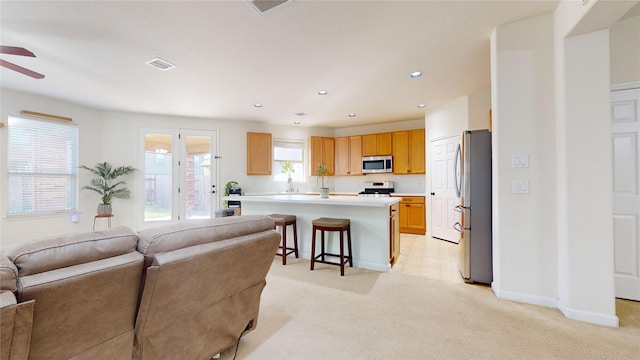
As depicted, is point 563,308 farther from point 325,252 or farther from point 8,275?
point 8,275

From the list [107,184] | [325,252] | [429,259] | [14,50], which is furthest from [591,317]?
[107,184]

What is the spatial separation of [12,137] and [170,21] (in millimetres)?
3988

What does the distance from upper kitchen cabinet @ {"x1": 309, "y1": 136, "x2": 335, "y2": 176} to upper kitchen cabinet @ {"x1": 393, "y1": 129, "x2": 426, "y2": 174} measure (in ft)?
5.40

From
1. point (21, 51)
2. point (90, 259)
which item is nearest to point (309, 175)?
point (21, 51)

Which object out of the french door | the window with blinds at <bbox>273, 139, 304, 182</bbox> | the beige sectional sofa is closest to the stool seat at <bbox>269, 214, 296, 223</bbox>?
the beige sectional sofa

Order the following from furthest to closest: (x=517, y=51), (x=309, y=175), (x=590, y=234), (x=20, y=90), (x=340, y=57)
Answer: (x=309, y=175), (x=20, y=90), (x=340, y=57), (x=517, y=51), (x=590, y=234)

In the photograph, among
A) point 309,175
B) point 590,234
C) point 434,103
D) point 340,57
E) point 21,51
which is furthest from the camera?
Result: point 309,175

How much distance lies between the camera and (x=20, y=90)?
13.0ft

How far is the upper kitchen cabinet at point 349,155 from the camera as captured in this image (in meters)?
6.41

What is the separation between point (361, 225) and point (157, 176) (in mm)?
4633

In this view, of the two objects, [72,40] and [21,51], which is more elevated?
[72,40]

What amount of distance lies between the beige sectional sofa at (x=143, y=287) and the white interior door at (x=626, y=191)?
129 inches

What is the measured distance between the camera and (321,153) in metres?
6.61

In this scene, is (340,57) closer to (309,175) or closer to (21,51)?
(21,51)
